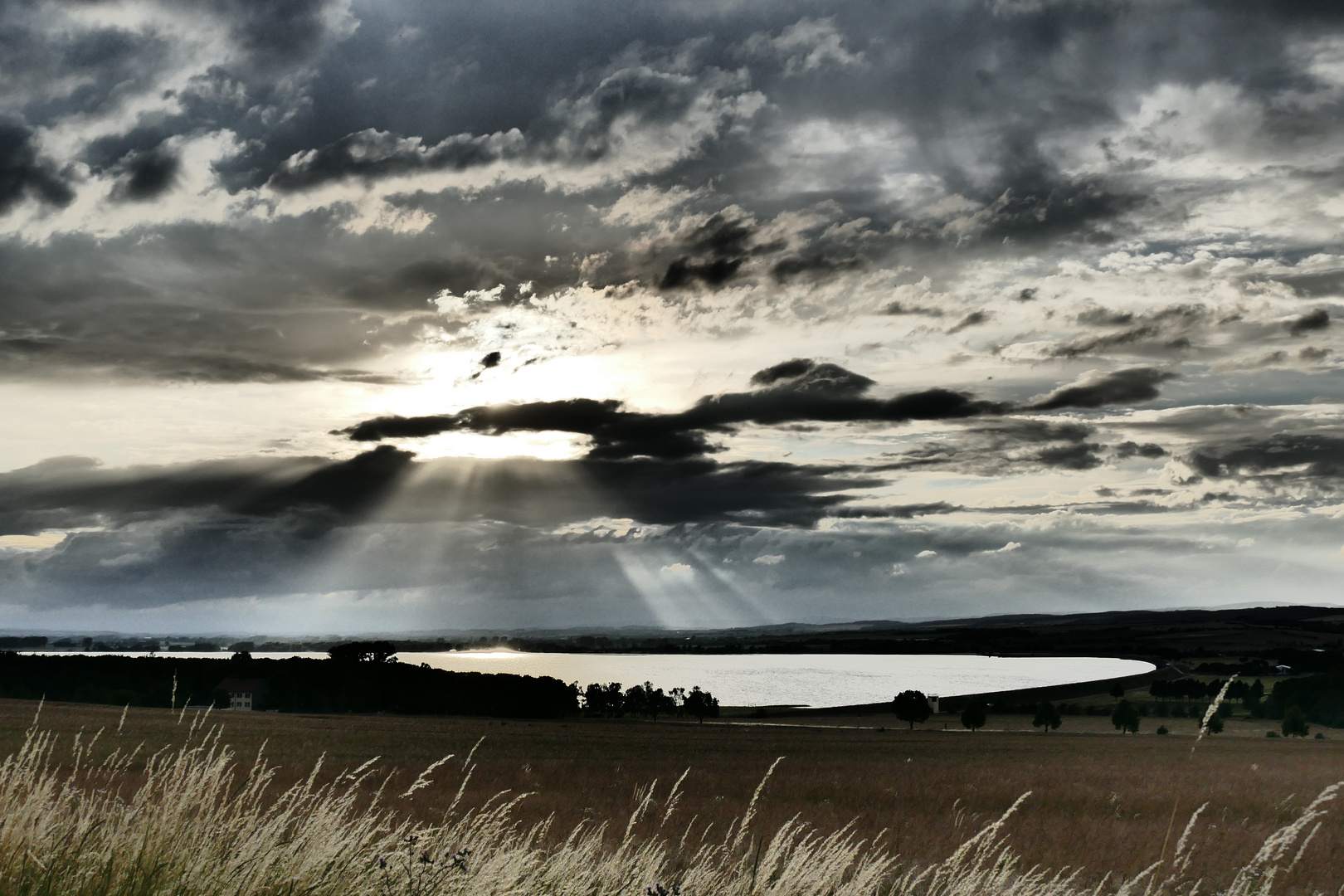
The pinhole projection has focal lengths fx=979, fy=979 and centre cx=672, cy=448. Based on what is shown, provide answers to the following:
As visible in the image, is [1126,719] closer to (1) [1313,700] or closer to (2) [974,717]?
(2) [974,717]

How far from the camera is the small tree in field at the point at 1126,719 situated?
6196 inches

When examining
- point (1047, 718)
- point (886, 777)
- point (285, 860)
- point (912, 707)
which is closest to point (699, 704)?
point (912, 707)

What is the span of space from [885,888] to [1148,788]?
5412 cm

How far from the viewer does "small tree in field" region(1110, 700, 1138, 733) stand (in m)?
157

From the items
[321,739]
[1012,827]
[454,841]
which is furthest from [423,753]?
[454,841]

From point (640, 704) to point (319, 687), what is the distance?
5859cm

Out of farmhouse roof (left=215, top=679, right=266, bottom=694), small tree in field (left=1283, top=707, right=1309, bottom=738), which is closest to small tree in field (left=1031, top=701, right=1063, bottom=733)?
small tree in field (left=1283, top=707, right=1309, bottom=738)

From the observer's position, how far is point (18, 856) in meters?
5.91

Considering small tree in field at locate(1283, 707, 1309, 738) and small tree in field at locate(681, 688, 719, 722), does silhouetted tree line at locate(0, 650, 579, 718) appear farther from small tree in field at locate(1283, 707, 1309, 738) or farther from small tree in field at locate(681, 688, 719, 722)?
small tree in field at locate(1283, 707, 1309, 738)

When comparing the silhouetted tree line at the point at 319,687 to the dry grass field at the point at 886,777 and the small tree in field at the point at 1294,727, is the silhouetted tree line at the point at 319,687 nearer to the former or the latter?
the dry grass field at the point at 886,777

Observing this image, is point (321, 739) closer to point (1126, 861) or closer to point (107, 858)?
point (1126, 861)

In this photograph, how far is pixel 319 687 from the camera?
16788 centimetres

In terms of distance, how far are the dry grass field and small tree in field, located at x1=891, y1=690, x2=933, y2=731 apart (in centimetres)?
3460

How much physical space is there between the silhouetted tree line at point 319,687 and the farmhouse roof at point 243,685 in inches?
58.7
